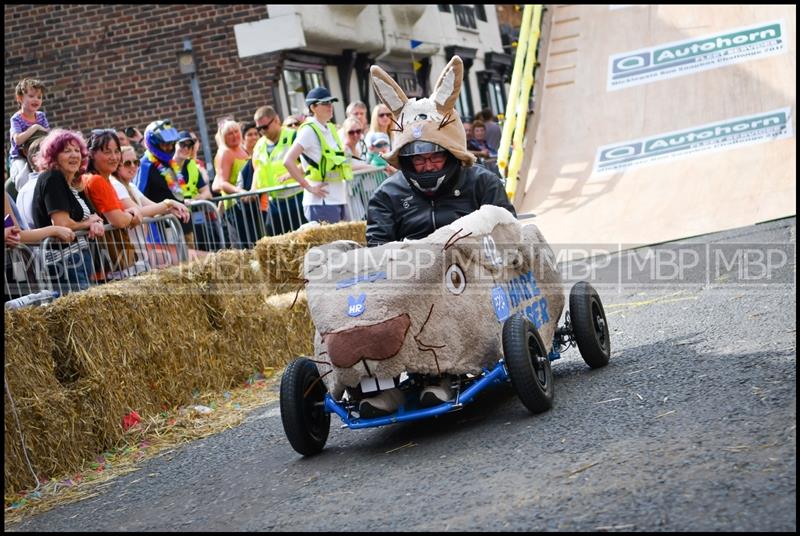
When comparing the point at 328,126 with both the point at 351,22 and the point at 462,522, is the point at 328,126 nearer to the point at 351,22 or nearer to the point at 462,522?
the point at 462,522

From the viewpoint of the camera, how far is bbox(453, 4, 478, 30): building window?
32.1 m

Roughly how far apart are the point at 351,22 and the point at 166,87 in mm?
4608

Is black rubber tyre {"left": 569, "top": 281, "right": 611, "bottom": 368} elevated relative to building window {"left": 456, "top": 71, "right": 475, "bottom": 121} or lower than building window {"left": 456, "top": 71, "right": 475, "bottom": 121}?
lower

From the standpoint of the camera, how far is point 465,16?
108 feet

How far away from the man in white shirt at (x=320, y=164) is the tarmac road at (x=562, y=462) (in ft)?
12.5

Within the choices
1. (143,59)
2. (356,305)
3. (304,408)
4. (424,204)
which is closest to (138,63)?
(143,59)

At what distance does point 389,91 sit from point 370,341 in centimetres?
200

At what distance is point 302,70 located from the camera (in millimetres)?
21516

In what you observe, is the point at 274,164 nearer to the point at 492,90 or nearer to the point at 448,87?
the point at 448,87

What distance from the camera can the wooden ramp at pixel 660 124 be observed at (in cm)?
1402

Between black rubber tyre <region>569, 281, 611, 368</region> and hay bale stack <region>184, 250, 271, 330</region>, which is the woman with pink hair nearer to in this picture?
A: hay bale stack <region>184, 250, 271, 330</region>

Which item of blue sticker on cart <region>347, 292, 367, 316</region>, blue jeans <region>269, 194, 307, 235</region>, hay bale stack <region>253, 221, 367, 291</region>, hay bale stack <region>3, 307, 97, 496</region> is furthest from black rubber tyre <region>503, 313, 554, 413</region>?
blue jeans <region>269, 194, 307, 235</region>

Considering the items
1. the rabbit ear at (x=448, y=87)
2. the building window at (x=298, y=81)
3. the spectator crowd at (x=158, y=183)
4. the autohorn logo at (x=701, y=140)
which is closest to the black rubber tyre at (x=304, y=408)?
the spectator crowd at (x=158, y=183)

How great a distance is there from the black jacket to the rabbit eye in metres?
0.96
